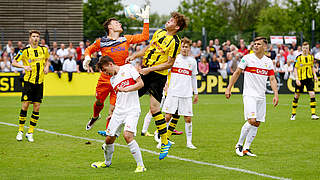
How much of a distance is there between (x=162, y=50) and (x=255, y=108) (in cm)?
193

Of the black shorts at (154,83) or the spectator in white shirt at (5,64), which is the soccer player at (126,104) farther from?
the spectator in white shirt at (5,64)

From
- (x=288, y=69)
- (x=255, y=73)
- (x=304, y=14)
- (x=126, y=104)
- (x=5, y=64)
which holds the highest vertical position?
(x=304, y=14)

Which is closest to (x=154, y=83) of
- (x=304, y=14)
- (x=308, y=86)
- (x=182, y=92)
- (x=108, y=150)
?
(x=182, y=92)

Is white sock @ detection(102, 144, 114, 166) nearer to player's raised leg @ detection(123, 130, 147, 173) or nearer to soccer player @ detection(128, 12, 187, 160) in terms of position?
player's raised leg @ detection(123, 130, 147, 173)

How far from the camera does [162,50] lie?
859 cm

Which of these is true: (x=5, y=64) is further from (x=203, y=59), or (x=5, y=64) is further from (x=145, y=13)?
(x=145, y=13)

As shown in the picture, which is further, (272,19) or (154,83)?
(272,19)

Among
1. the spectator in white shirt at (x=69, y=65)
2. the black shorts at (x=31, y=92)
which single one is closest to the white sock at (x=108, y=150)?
the black shorts at (x=31, y=92)

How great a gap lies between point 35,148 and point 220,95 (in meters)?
16.9

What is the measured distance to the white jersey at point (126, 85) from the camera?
721 centimetres

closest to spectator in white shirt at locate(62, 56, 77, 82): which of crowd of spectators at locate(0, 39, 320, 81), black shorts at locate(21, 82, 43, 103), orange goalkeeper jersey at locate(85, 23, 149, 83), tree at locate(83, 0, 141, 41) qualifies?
crowd of spectators at locate(0, 39, 320, 81)

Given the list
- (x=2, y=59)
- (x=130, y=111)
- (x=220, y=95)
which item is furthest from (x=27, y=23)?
(x=130, y=111)

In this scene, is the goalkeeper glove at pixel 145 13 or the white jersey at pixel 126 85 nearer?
the white jersey at pixel 126 85

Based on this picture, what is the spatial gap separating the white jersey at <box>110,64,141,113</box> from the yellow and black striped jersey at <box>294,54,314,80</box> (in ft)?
31.5
